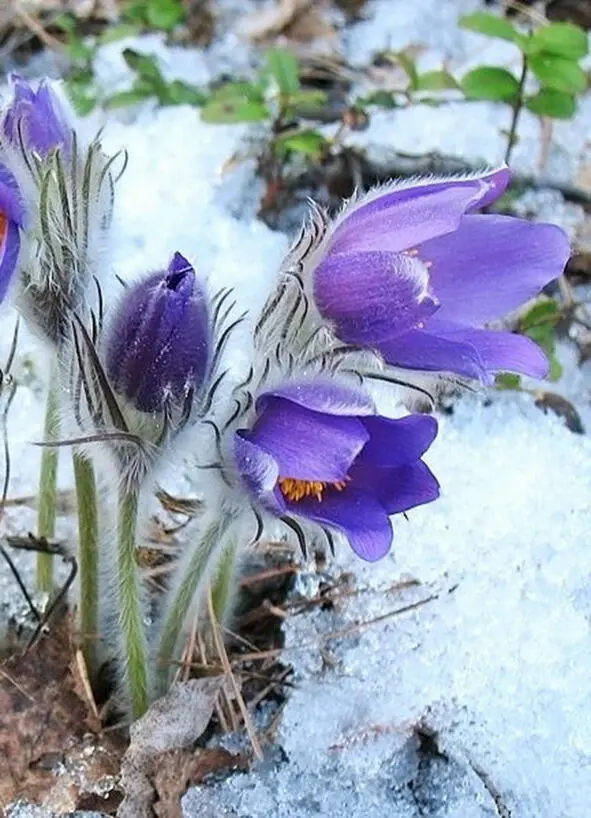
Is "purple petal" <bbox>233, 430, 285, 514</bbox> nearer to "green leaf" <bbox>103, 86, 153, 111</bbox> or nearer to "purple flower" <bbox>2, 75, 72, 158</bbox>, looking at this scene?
"purple flower" <bbox>2, 75, 72, 158</bbox>

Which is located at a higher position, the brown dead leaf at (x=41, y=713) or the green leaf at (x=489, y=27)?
the green leaf at (x=489, y=27)

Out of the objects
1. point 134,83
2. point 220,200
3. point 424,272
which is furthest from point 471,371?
point 134,83

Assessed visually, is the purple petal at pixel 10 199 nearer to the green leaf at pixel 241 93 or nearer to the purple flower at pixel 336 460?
the purple flower at pixel 336 460

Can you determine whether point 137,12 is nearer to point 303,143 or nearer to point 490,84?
point 303,143

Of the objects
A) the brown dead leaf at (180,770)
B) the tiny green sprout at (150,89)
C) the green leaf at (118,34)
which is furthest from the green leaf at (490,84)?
the brown dead leaf at (180,770)

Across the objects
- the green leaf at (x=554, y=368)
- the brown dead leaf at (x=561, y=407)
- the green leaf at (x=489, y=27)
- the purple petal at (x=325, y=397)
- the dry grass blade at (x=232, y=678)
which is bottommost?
the brown dead leaf at (x=561, y=407)

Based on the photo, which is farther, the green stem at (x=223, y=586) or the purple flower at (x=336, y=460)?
the green stem at (x=223, y=586)

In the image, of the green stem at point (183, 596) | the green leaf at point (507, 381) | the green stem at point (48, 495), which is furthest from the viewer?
the green leaf at point (507, 381)
